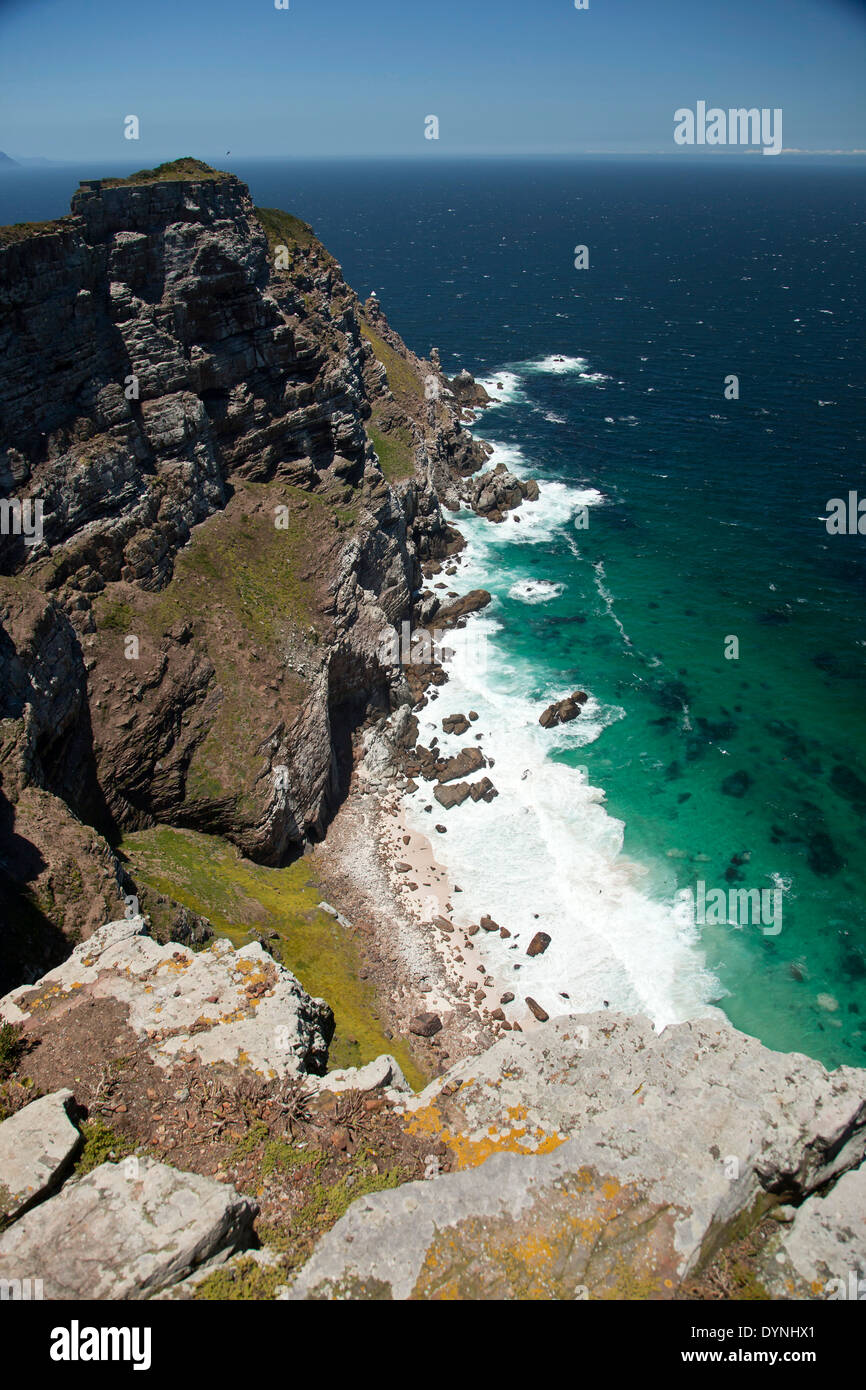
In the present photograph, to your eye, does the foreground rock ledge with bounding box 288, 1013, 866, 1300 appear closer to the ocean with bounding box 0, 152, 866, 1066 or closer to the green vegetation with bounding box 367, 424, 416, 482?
the ocean with bounding box 0, 152, 866, 1066

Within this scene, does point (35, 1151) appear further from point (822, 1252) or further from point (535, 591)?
point (535, 591)

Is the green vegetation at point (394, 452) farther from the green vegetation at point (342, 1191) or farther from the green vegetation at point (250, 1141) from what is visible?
the green vegetation at point (342, 1191)

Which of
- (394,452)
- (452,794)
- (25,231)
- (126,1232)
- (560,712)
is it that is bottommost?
(452,794)

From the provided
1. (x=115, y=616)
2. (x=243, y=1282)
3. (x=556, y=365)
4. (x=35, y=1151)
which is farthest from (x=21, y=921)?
(x=556, y=365)

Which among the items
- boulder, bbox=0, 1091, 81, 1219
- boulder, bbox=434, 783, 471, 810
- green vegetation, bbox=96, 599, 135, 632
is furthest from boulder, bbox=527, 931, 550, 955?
boulder, bbox=0, 1091, 81, 1219

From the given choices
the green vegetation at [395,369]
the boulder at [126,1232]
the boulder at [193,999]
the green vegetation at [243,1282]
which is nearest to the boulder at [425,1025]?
the boulder at [193,999]
